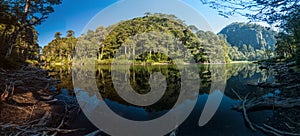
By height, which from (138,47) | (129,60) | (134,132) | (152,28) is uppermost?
(152,28)

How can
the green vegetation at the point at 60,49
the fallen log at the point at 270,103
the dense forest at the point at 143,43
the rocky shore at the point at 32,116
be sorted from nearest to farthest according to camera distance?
the rocky shore at the point at 32,116
the fallen log at the point at 270,103
the dense forest at the point at 143,43
the green vegetation at the point at 60,49

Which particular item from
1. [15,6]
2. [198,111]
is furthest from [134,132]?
[15,6]

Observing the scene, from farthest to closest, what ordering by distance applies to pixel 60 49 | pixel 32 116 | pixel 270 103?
1. pixel 60 49
2. pixel 270 103
3. pixel 32 116

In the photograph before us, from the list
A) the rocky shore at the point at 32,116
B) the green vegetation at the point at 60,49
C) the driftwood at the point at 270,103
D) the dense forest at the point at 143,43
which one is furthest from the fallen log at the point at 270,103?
the green vegetation at the point at 60,49

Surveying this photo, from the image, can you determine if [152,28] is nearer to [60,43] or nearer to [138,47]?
[138,47]

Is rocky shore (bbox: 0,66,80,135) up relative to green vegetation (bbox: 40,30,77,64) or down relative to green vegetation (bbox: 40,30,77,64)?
down

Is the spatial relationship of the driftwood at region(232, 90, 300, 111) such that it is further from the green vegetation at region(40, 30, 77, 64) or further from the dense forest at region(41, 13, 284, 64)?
the green vegetation at region(40, 30, 77, 64)

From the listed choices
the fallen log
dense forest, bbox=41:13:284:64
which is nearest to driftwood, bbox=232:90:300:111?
the fallen log

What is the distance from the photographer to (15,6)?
19.0 m

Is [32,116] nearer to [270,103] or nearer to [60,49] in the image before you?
[270,103]

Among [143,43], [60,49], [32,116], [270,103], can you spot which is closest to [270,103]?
[270,103]

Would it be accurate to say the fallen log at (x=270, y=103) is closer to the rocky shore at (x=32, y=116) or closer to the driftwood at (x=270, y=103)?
the driftwood at (x=270, y=103)

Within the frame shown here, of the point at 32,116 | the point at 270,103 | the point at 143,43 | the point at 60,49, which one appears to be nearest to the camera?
the point at 32,116

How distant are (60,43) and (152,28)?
3446 cm
